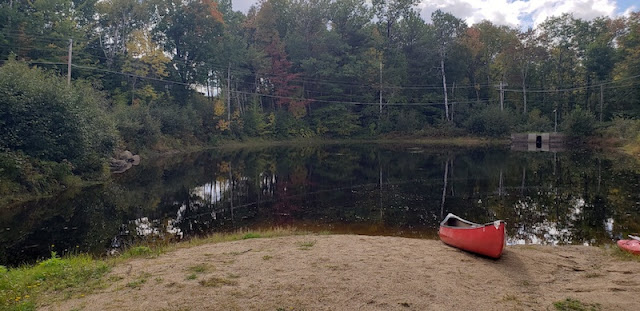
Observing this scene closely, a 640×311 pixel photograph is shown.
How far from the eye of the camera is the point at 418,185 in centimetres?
2161

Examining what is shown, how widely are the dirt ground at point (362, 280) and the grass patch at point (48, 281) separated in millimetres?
307

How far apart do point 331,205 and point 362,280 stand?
9.96 m

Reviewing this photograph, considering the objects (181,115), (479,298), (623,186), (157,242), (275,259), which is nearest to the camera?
(479,298)

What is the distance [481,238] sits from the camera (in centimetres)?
833

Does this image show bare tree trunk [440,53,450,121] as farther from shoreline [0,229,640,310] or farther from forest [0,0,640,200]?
shoreline [0,229,640,310]

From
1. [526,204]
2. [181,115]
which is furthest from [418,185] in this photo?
[181,115]

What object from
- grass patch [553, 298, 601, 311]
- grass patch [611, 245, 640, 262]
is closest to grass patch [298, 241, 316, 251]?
grass patch [553, 298, 601, 311]

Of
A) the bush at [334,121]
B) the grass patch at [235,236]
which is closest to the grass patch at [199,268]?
the grass patch at [235,236]

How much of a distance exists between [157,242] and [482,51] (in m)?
64.5

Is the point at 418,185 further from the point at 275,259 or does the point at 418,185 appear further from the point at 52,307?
the point at 52,307

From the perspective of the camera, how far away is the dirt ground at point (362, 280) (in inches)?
237

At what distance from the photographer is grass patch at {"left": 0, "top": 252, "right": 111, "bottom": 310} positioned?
6.00m

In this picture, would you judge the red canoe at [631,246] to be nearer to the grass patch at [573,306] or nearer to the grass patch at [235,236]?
the grass patch at [573,306]

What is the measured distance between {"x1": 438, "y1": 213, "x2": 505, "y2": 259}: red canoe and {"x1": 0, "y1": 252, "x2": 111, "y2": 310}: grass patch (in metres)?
7.06
